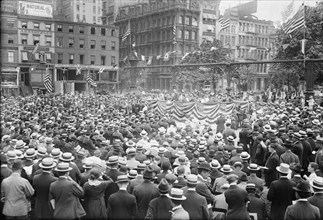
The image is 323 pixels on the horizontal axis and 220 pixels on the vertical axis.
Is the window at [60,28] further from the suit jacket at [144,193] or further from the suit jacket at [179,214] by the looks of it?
the suit jacket at [179,214]

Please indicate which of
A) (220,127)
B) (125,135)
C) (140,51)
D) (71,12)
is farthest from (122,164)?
(71,12)

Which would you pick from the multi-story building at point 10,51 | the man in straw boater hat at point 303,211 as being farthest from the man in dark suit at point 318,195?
the multi-story building at point 10,51

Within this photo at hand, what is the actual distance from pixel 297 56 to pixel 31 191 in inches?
1397

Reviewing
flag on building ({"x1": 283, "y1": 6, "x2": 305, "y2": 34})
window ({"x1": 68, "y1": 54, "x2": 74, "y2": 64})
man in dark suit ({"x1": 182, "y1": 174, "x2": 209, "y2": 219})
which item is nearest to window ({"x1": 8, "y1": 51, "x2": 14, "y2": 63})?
window ({"x1": 68, "y1": 54, "x2": 74, "y2": 64})

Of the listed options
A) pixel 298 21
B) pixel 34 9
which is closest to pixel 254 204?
pixel 298 21

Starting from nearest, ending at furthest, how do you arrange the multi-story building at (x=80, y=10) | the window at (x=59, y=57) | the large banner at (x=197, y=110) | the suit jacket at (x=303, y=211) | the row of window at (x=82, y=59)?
the suit jacket at (x=303, y=211), the large banner at (x=197, y=110), the window at (x=59, y=57), the row of window at (x=82, y=59), the multi-story building at (x=80, y=10)

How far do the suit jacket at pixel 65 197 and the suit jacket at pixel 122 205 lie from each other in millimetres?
697

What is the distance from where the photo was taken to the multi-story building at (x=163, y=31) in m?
74.5

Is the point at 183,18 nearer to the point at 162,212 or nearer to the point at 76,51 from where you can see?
the point at 76,51

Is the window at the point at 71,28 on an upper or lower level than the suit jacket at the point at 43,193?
upper

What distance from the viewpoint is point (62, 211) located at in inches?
264

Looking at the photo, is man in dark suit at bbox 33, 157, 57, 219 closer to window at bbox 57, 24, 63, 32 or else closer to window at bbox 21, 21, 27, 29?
window at bbox 21, 21, 27, 29

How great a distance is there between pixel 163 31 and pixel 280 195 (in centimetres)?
7217

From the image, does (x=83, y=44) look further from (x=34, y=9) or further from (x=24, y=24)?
(x=24, y=24)
